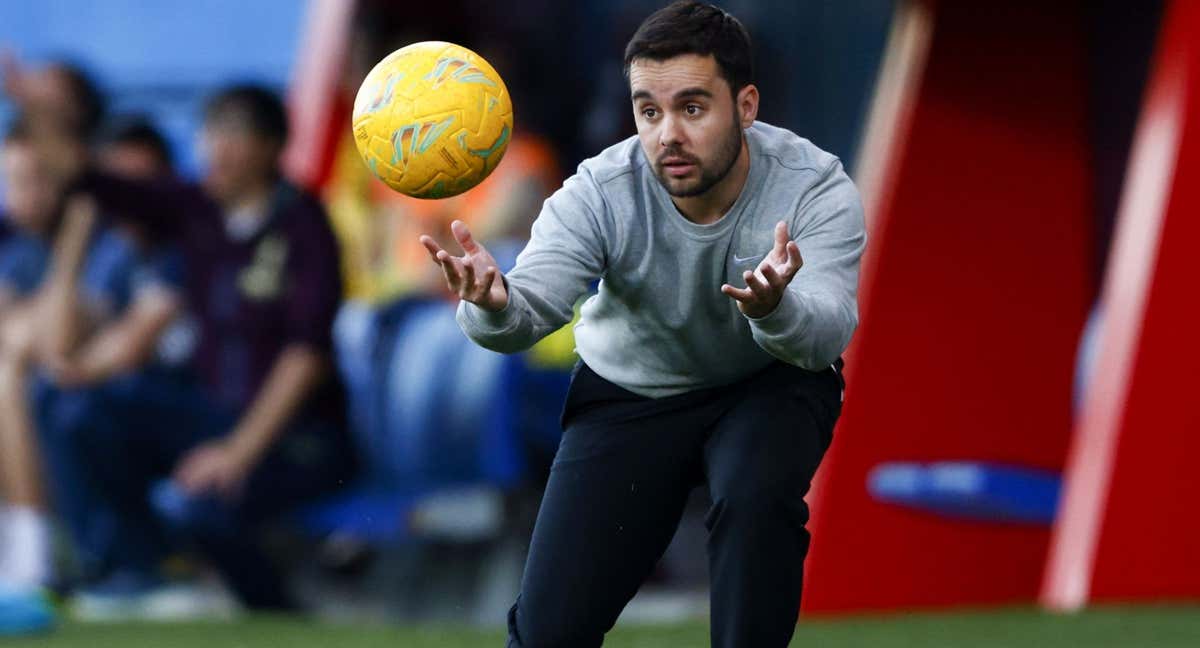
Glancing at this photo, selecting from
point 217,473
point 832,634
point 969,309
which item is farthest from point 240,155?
point 832,634

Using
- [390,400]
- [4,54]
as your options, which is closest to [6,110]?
[4,54]

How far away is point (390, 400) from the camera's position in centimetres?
939

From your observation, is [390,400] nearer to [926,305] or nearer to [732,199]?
[926,305]

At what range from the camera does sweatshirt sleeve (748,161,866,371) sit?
4.26 m

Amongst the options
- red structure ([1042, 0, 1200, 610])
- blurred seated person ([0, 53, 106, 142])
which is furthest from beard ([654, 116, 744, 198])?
blurred seated person ([0, 53, 106, 142])

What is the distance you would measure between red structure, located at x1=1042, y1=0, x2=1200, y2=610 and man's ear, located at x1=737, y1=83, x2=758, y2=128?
12.0 feet

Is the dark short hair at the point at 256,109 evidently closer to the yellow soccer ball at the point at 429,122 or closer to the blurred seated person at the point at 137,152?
the blurred seated person at the point at 137,152

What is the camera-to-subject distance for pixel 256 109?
9.44 m

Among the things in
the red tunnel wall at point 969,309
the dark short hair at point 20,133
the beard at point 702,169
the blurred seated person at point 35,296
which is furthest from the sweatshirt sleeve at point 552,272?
the dark short hair at point 20,133

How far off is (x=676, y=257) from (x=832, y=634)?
3468 mm

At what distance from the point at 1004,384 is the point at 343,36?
15.7 ft

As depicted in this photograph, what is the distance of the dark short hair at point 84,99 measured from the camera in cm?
1084

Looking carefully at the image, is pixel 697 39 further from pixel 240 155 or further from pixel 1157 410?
pixel 240 155

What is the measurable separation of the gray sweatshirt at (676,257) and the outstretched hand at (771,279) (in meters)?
0.24
